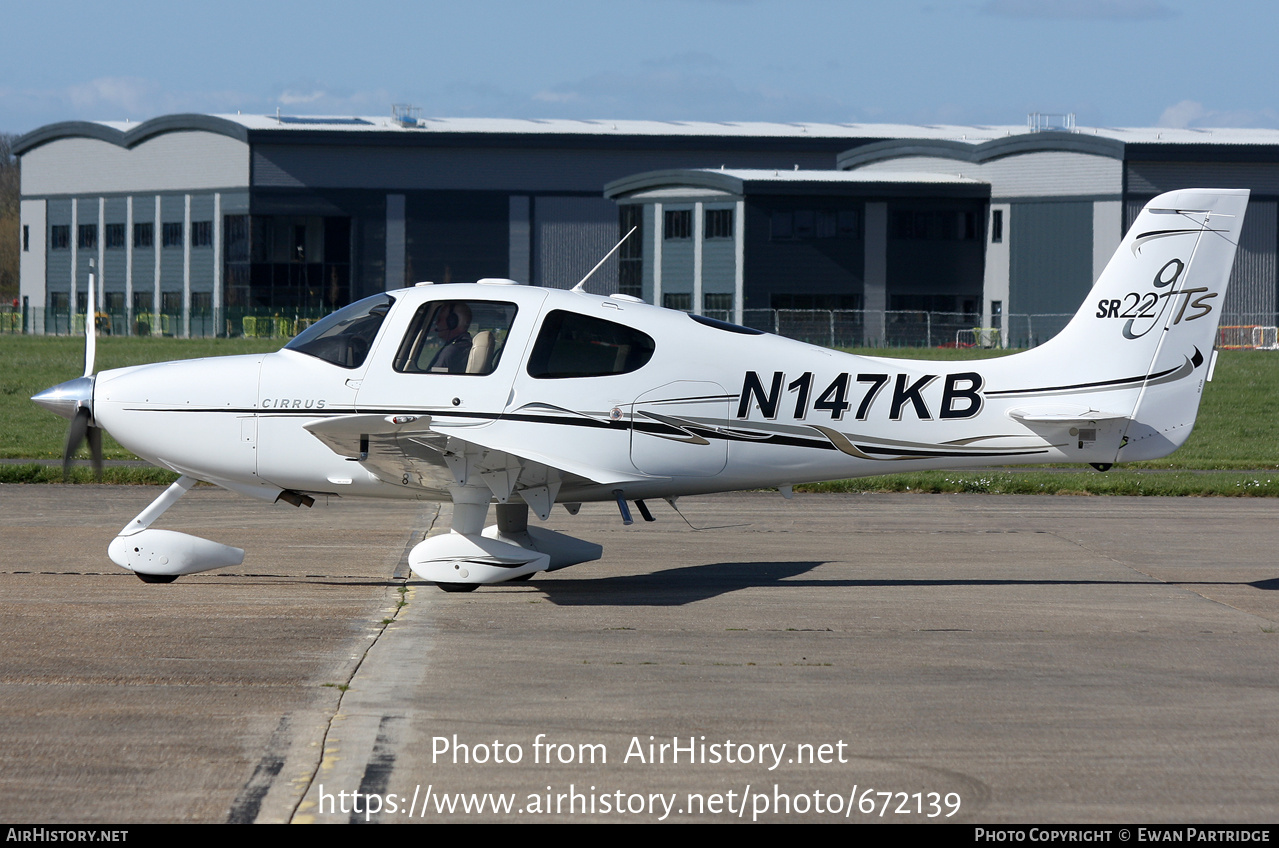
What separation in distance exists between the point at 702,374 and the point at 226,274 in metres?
63.7

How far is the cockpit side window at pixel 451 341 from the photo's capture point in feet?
32.3

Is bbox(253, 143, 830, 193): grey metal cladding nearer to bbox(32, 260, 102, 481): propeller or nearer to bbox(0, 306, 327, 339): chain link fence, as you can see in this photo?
bbox(0, 306, 327, 339): chain link fence

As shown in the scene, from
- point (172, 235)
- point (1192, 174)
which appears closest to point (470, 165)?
point (172, 235)

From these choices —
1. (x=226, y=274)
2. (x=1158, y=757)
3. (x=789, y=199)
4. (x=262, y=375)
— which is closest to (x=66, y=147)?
(x=226, y=274)

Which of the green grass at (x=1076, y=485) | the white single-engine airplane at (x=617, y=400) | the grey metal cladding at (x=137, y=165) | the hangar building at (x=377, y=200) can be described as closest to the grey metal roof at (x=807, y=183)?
the hangar building at (x=377, y=200)

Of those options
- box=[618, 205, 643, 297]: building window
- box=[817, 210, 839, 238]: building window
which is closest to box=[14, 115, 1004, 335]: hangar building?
box=[618, 205, 643, 297]: building window

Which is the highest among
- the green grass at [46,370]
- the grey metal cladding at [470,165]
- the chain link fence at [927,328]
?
the grey metal cladding at [470,165]

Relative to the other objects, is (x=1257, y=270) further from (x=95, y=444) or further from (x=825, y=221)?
(x=95, y=444)

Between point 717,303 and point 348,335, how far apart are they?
48.8 m

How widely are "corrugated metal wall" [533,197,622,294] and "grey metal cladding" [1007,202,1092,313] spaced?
21.1m

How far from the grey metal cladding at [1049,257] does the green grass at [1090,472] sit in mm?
14578

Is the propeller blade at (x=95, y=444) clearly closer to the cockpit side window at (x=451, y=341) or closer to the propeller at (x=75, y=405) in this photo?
the propeller at (x=75, y=405)

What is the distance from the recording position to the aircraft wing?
9227 millimetres

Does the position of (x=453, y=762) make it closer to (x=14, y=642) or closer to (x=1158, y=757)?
(x=1158, y=757)
